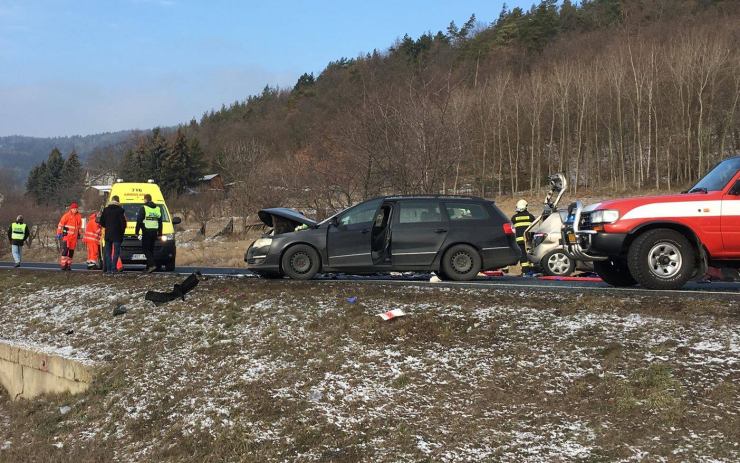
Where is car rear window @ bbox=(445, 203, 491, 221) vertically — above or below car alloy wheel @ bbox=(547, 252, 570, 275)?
above

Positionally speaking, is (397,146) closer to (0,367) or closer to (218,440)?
(0,367)

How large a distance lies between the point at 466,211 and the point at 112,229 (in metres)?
7.94

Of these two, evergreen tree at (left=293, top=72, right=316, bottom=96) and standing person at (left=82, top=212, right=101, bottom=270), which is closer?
standing person at (left=82, top=212, right=101, bottom=270)

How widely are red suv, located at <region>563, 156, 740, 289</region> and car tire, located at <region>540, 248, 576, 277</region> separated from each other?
496 centimetres

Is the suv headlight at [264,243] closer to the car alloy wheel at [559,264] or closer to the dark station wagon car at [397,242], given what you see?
the dark station wagon car at [397,242]

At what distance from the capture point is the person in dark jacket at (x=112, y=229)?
13703 mm

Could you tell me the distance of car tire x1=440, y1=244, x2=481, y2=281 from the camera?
11.4m

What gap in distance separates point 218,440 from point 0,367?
6.53 m

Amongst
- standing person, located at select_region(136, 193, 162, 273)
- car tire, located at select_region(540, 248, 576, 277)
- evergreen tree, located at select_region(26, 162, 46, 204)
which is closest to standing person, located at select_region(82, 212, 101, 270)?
standing person, located at select_region(136, 193, 162, 273)

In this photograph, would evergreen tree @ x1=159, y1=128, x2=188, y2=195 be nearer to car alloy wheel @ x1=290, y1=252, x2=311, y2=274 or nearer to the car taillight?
car alloy wheel @ x1=290, y1=252, x2=311, y2=274

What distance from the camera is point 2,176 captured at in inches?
3792

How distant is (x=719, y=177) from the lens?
28.9 ft

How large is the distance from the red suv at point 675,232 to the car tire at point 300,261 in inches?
195

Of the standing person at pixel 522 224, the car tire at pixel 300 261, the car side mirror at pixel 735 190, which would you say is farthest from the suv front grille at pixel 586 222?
the standing person at pixel 522 224
